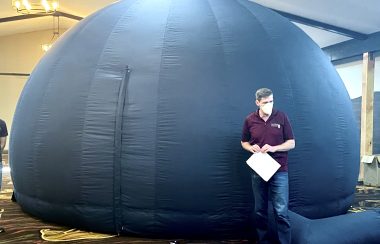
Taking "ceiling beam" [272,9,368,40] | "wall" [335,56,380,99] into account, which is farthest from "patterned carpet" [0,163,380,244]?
"wall" [335,56,380,99]

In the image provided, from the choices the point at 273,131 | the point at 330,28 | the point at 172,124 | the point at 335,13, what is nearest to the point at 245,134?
the point at 273,131

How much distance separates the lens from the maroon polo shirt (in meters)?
3.65

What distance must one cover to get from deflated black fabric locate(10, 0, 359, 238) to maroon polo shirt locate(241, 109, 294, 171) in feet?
1.37

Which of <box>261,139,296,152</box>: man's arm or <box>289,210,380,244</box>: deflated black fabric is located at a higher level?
<box>261,139,296,152</box>: man's arm

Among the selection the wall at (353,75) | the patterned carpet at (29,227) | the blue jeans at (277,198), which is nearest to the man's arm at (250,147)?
the blue jeans at (277,198)

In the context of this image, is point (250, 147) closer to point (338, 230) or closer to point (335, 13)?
point (338, 230)

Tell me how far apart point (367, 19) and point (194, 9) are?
4.32 metres

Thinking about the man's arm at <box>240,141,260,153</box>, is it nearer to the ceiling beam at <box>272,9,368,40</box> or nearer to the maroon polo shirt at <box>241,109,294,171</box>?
the maroon polo shirt at <box>241,109,294,171</box>

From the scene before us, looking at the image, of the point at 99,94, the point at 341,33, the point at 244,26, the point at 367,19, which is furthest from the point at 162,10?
the point at 341,33

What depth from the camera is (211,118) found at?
13.5 feet

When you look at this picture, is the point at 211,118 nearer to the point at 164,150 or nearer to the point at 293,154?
the point at 164,150

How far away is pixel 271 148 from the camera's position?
3623 mm

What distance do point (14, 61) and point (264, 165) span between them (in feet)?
45.4

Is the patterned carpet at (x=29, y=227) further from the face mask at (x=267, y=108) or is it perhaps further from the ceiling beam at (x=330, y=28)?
the ceiling beam at (x=330, y=28)
